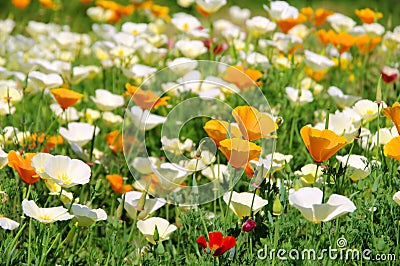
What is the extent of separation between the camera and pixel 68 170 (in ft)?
5.16

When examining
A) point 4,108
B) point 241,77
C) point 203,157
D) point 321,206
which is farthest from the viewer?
point 241,77

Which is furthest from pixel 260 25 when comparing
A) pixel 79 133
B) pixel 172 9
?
pixel 172 9

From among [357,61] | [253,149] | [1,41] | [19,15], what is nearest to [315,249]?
[253,149]

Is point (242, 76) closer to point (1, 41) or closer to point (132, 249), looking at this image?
point (132, 249)

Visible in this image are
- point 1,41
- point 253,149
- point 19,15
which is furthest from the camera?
point 19,15

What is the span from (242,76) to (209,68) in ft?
1.30

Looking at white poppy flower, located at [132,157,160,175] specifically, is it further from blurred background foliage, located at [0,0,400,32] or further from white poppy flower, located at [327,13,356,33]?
blurred background foliage, located at [0,0,400,32]

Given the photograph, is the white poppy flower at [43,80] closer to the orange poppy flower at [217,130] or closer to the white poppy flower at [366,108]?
the orange poppy flower at [217,130]

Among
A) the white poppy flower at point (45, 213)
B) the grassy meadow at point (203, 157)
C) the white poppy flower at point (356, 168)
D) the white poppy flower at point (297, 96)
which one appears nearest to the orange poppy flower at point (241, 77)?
the grassy meadow at point (203, 157)

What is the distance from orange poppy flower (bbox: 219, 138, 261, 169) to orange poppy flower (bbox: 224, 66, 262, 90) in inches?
27.0

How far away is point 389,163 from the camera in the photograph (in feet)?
6.14

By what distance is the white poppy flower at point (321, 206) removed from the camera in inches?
53.2

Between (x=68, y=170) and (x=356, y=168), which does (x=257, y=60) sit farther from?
(x=68, y=170)

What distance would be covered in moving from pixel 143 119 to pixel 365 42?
101 centimetres
